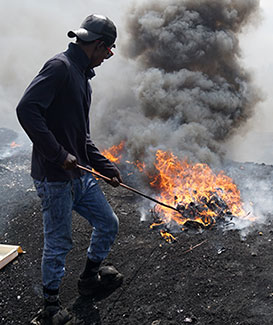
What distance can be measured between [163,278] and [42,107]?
7.83ft

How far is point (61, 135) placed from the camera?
111 inches

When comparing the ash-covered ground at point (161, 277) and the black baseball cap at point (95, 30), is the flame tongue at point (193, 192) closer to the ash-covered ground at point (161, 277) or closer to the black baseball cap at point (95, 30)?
the ash-covered ground at point (161, 277)

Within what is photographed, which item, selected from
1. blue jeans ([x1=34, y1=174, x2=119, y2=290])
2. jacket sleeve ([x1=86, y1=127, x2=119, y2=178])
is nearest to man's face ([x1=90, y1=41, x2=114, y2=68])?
jacket sleeve ([x1=86, y1=127, x2=119, y2=178])

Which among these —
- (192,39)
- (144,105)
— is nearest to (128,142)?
(144,105)

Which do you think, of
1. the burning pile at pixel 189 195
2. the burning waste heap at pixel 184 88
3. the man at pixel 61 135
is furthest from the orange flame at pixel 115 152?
the man at pixel 61 135

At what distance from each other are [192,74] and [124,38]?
305 centimetres

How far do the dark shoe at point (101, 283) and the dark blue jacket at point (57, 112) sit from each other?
4.17 feet

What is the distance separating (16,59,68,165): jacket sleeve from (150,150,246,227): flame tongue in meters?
2.81

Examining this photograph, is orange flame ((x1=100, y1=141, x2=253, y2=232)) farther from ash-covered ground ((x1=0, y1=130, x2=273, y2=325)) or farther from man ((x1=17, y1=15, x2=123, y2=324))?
man ((x1=17, y1=15, x2=123, y2=324))

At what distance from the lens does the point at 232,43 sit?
32.5ft

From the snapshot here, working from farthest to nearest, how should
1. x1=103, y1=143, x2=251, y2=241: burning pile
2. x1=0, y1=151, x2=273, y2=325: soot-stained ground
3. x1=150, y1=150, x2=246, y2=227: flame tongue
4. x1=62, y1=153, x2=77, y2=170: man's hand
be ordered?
x1=150, y1=150, x2=246, y2=227: flame tongue < x1=103, y1=143, x2=251, y2=241: burning pile < x1=0, y1=151, x2=273, y2=325: soot-stained ground < x1=62, y1=153, x2=77, y2=170: man's hand

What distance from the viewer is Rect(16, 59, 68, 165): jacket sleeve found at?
8.26ft

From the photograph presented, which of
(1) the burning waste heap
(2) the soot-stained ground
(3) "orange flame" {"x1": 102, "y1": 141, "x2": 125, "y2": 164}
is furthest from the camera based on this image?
(3) "orange flame" {"x1": 102, "y1": 141, "x2": 125, "y2": 164}

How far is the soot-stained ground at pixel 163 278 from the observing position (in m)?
3.10
